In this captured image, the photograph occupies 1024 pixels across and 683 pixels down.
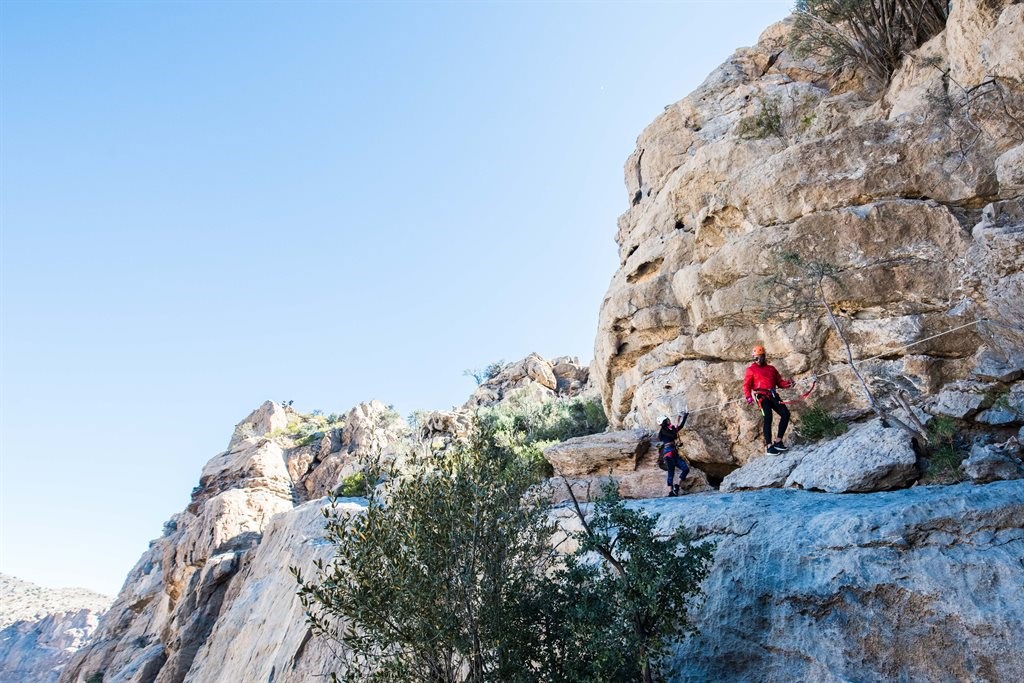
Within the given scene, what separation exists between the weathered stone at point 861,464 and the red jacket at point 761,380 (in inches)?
76.3

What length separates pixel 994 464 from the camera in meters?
9.90

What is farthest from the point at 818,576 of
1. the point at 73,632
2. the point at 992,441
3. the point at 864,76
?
the point at 73,632

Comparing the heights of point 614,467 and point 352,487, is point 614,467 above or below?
below

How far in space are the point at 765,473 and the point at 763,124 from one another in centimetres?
1332

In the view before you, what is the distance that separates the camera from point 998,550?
8125 mm

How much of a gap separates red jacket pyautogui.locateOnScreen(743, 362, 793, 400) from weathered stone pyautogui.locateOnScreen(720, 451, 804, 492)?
5.16 feet

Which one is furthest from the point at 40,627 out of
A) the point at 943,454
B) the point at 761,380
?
the point at 943,454

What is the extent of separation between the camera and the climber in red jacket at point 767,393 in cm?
1417

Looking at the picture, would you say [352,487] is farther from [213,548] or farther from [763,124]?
[763,124]

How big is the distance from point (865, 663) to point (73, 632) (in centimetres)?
9718

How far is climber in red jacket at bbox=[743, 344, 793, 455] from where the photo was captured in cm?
1417

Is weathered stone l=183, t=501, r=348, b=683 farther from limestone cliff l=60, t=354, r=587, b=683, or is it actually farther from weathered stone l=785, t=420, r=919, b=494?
weathered stone l=785, t=420, r=919, b=494

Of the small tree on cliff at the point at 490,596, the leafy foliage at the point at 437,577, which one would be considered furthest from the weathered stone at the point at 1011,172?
the leafy foliage at the point at 437,577

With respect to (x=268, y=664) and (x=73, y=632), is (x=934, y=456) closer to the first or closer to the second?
(x=268, y=664)
